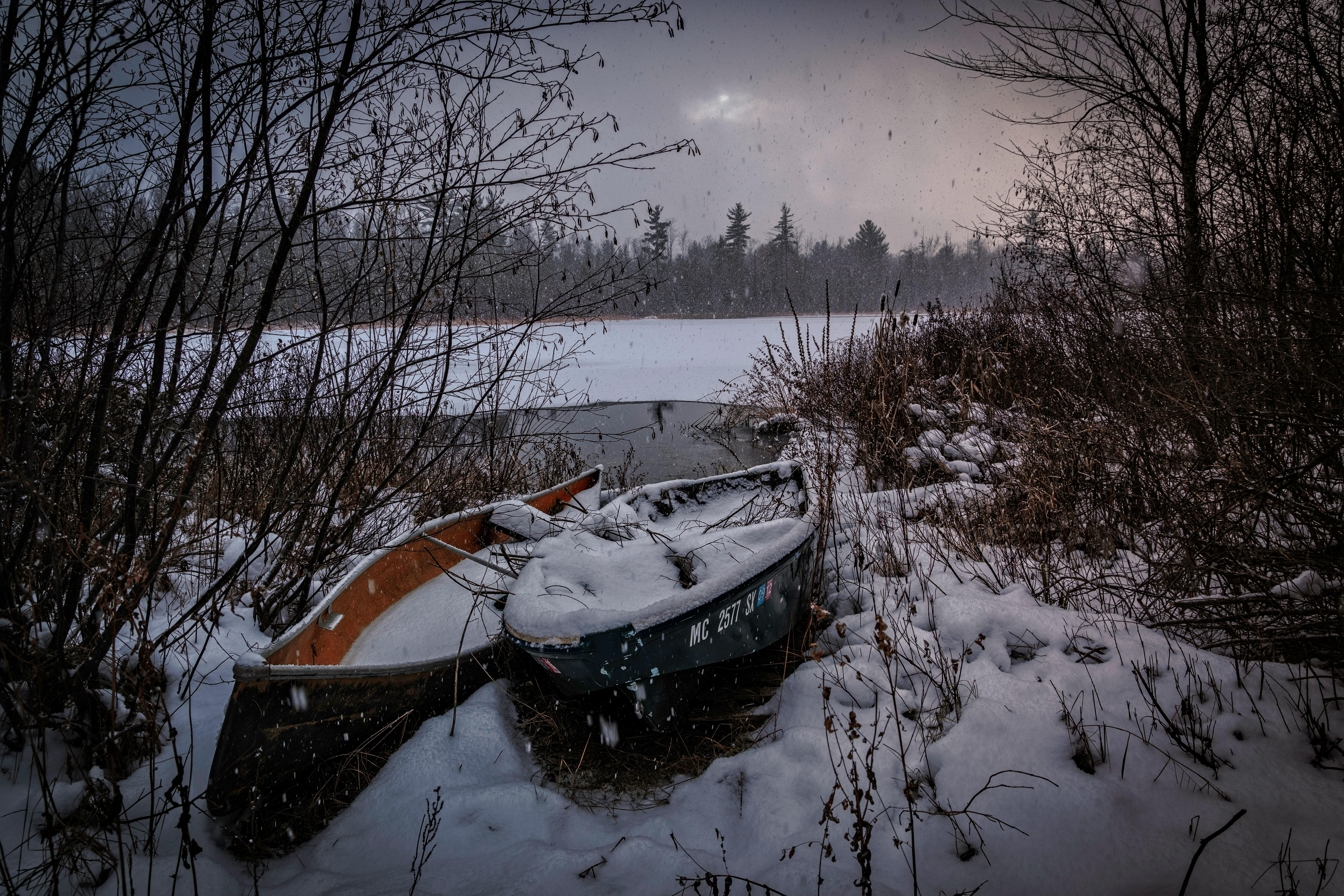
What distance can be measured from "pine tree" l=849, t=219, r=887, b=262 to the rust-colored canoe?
63.1m

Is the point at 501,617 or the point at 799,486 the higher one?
the point at 799,486

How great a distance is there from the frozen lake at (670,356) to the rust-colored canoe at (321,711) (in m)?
4.93

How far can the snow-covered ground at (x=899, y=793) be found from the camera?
1899 mm

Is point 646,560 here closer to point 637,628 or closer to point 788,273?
point 637,628

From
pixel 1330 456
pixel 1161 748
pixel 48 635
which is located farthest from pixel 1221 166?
pixel 48 635

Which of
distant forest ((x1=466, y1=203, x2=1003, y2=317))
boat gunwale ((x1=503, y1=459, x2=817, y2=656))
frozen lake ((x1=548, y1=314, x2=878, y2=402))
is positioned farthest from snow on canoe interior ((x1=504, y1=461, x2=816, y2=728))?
distant forest ((x1=466, y1=203, x2=1003, y2=317))

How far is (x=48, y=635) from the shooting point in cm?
242

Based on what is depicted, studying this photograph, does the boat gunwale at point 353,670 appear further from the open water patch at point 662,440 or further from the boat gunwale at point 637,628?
the open water patch at point 662,440

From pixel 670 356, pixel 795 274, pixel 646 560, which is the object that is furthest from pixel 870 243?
pixel 646 560

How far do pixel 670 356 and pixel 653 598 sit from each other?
18.9 metres

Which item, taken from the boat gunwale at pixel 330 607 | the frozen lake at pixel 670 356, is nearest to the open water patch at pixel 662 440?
the frozen lake at pixel 670 356

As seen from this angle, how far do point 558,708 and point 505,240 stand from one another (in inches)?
109

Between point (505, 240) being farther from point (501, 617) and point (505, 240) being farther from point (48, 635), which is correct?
point (48, 635)

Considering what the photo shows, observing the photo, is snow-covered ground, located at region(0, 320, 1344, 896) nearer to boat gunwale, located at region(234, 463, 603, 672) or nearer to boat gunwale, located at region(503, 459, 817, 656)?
boat gunwale, located at region(234, 463, 603, 672)
